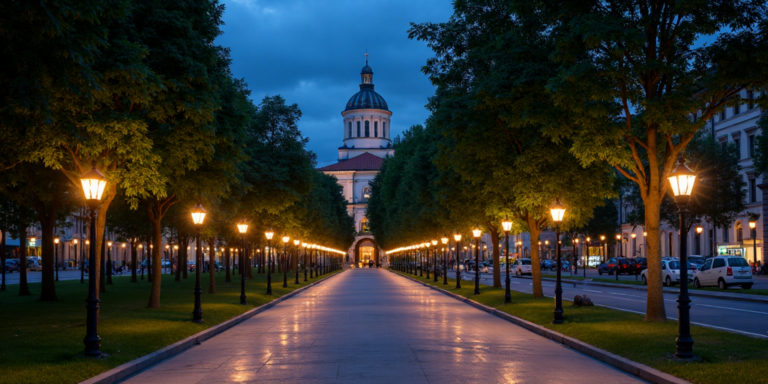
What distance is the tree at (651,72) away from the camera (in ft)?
58.0

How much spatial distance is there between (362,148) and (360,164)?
42.1 feet

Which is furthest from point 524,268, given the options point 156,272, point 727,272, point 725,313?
point 156,272

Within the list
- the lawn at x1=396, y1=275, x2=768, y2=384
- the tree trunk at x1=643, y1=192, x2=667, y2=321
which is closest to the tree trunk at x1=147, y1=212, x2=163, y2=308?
the lawn at x1=396, y1=275, x2=768, y2=384

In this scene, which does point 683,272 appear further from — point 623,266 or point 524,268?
point 524,268

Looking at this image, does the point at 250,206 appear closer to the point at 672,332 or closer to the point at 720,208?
the point at 672,332

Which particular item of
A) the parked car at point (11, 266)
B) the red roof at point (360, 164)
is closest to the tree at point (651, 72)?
the parked car at point (11, 266)

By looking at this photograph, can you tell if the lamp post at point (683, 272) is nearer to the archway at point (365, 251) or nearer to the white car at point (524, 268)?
the white car at point (524, 268)

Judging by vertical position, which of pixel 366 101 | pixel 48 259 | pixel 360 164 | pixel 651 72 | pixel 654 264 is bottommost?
pixel 48 259

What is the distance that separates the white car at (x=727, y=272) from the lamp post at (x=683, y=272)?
28531mm

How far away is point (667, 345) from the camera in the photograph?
14781mm

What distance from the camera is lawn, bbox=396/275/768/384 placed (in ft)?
38.0

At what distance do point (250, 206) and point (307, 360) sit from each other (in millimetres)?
25912

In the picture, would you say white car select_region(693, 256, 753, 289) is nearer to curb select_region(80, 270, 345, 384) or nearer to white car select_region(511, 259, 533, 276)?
curb select_region(80, 270, 345, 384)

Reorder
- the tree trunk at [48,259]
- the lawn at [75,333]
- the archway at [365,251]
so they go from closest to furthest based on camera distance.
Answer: the lawn at [75,333]
the tree trunk at [48,259]
the archway at [365,251]
